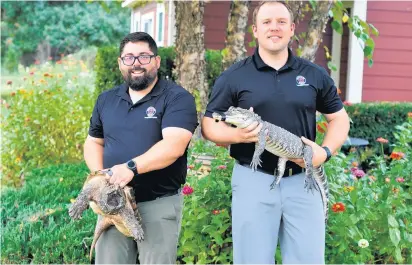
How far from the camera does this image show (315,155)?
3041mm

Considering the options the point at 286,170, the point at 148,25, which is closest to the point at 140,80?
the point at 286,170

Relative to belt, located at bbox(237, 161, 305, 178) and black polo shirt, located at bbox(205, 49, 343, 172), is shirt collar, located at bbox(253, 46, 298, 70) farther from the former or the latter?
belt, located at bbox(237, 161, 305, 178)

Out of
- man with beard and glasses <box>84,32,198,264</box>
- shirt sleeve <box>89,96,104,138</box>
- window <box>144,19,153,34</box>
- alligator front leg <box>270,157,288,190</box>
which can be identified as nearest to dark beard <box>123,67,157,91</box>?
man with beard and glasses <box>84,32,198,264</box>

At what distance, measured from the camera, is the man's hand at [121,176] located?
2879 mm

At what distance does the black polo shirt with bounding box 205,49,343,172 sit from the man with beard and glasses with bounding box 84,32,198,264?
23 cm

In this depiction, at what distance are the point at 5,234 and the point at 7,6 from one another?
28.5m

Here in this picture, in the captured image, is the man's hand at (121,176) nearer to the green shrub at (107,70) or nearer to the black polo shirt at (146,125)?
the black polo shirt at (146,125)

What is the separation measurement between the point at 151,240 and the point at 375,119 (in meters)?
7.01

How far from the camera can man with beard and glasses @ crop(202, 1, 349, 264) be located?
9.86 ft

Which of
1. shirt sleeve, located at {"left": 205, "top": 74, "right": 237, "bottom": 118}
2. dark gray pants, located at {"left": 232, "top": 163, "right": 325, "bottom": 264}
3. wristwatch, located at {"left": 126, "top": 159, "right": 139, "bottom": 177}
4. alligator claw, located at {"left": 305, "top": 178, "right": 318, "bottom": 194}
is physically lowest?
dark gray pants, located at {"left": 232, "top": 163, "right": 325, "bottom": 264}

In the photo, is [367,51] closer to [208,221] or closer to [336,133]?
[208,221]

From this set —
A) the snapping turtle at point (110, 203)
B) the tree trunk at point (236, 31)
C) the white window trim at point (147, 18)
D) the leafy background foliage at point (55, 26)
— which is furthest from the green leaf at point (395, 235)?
the leafy background foliage at point (55, 26)

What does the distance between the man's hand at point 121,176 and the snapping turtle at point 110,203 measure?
0.03m

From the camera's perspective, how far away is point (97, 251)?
126 inches
